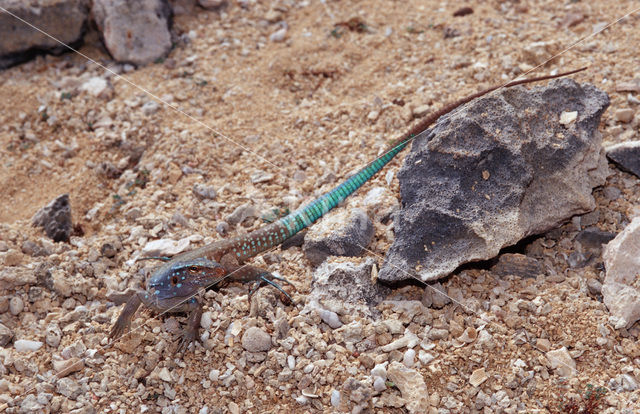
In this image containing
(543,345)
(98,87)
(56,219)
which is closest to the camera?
(543,345)

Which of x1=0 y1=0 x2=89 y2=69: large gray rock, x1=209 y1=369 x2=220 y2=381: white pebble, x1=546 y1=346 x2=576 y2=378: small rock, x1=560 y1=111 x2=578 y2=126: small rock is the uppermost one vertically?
x1=0 y1=0 x2=89 y2=69: large gray rock

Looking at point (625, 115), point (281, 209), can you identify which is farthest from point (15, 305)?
point (625, 115)

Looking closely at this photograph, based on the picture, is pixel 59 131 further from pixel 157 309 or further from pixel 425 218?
pixel 425 218

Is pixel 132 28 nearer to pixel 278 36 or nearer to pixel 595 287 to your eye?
pixel 278 36

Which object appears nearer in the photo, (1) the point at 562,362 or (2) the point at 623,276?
(1) the point at 562,362

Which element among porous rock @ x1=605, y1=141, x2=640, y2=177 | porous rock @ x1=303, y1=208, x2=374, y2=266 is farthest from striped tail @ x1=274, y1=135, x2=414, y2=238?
porous rock @ x1=605, y1=141, x2=640, y2=177

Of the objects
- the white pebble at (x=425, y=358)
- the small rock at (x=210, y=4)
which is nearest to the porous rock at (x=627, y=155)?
the white pebble at (x=425, y=358)

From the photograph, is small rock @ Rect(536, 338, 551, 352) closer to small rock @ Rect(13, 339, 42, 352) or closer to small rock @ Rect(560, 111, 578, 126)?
small rock @ Rect(560, 111, 578, 126)
